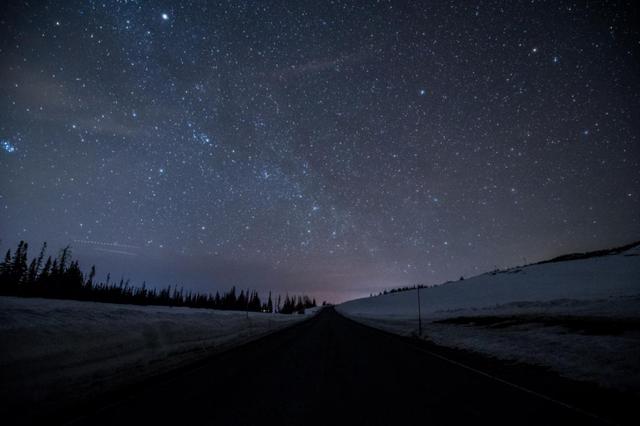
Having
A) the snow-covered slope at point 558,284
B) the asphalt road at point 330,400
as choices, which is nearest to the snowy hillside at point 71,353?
the asphalt road at point 330,400

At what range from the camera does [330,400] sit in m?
5.54

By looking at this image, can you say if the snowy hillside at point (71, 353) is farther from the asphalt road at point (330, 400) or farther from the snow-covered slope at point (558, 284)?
the snow-covered slope at point (558, 284)

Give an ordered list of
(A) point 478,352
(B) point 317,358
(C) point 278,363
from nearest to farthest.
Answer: (C) point 278,363 → (B) point 317,358 → (A) point 478,352

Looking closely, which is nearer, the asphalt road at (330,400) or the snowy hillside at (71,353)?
the asphalt road at (330,400)

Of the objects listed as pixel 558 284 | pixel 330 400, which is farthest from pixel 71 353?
pixel 558 284

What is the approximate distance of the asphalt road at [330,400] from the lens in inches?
176

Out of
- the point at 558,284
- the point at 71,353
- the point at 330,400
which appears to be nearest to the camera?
the point at 330,400

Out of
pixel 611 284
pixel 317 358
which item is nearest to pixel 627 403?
pixel 317 358

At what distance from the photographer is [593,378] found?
7.40 m

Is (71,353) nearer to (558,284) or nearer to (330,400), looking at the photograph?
(330,400)

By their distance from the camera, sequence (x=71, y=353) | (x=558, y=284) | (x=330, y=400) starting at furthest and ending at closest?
(x=558, y=284) < (x=71, y=353) < (x=330, y=400)

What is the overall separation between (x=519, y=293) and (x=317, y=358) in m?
59.2

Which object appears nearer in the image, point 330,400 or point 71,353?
point 330,400

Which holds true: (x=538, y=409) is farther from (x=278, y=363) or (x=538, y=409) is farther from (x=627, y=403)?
(x=278, y=363)
